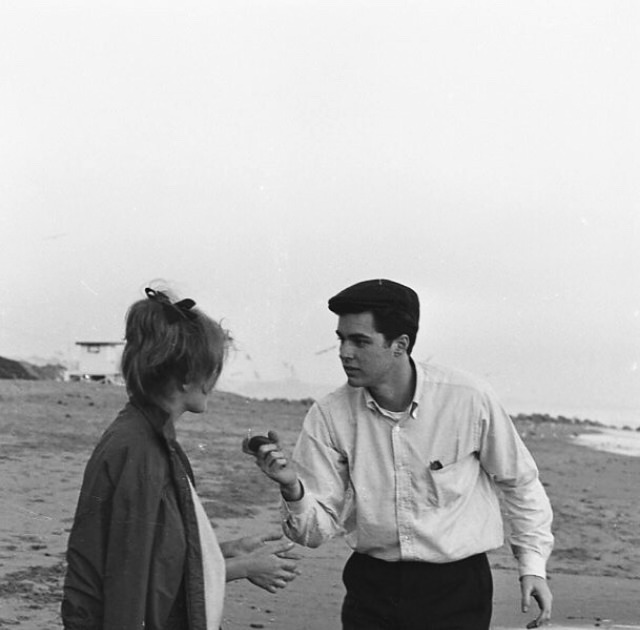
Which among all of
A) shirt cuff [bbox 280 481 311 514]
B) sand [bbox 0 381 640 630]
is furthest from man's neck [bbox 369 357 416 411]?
sand [bbox 0 381 640 630]

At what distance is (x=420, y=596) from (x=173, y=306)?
4.44ft

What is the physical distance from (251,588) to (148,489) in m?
4.32

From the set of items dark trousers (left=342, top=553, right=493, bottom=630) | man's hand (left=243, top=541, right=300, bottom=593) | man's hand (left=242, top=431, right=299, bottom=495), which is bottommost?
dark trousers (left=342, top=553, right=493, bottom=630)

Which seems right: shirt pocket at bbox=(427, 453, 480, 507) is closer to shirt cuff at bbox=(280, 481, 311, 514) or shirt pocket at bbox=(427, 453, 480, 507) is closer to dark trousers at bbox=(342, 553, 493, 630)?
dark trousers at bbox=(342, 553, 493, 630)

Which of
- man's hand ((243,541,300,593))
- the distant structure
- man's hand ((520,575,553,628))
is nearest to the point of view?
man's hand ((243,541,300,593))

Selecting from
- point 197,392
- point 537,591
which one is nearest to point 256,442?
point 197,392

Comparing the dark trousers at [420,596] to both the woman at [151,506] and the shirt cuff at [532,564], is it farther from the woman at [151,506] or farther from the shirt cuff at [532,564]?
the woman at [151,506]

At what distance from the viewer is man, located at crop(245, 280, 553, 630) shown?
3.55m

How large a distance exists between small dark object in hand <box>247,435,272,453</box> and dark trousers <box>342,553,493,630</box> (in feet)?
2.25

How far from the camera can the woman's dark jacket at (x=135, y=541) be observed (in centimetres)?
261

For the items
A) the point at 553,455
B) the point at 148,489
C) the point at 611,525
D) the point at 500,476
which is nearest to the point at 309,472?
the point at 500,476

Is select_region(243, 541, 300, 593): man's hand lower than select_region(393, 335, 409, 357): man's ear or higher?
lower

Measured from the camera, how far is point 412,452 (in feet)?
A: 11.9

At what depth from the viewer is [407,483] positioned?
3.60m
